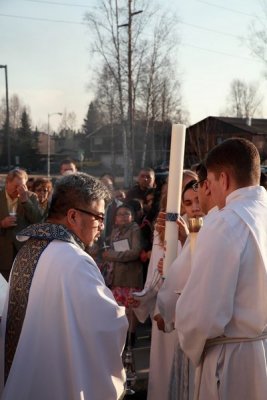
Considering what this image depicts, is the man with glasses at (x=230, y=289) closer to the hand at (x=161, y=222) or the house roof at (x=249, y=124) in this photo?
the hand at (x=161, y=222)

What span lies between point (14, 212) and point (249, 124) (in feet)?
153

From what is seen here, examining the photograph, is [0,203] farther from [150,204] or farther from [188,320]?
[188,320]

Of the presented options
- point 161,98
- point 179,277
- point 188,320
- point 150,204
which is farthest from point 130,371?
point 161,98

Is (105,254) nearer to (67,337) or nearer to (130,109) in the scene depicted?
(67,337)

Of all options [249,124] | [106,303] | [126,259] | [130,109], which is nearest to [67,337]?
[106,303]

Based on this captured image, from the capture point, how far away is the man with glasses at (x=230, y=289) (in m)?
2.48

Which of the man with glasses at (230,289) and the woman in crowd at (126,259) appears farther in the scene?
the woman in crowd at (126,259)

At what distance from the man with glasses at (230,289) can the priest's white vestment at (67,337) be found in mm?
426

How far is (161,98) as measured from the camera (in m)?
30.9

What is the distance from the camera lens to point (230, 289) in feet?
8.12

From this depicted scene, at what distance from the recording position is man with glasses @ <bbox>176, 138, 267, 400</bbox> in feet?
8.14

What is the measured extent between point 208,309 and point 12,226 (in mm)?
4178

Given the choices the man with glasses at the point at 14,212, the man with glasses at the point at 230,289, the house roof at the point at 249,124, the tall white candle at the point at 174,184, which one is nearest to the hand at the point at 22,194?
the man with glasses at the point at 14,212

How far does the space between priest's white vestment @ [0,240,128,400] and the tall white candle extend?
0.78m
